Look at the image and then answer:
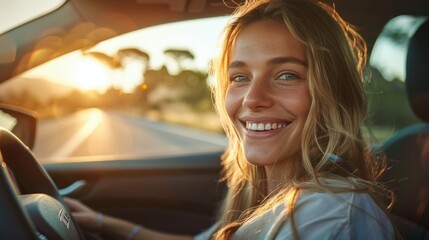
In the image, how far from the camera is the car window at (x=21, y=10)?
1.95m

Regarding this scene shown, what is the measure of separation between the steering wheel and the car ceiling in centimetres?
33

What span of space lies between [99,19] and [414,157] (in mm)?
1444

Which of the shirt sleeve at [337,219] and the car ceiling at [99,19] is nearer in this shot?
the shirt sleeve at [337,219]

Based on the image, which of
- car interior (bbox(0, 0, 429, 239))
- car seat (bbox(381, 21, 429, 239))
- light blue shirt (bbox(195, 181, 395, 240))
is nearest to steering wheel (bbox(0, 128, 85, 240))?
car interior (bbox(0, 0, 429, 239))

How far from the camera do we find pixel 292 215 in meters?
1.51

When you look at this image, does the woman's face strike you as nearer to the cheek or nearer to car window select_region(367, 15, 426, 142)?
the cheek

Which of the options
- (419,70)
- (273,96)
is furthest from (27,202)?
(419,70)

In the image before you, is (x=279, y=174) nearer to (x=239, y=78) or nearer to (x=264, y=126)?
(x=264, y=126)

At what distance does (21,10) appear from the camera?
2.01m

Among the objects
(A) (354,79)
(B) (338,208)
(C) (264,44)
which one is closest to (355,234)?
(B) (338,208)

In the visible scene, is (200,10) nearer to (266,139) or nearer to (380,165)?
(266,139)

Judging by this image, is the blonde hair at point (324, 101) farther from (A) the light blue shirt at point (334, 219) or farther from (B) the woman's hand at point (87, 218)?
(B) the woman's hand at point (87, 218)

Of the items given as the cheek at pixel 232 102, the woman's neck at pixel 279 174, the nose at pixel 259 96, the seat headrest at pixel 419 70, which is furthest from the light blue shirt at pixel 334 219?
the seat headrest at pixel 419 70

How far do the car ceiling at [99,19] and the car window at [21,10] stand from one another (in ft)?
0.07
